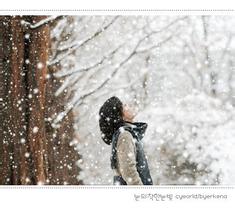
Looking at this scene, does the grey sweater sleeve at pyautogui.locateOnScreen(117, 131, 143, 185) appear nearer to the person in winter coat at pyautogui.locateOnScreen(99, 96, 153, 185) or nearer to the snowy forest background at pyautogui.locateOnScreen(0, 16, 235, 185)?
the person in winter coat at pyautogui.locateOnScreen(99, 96, 153, 185)

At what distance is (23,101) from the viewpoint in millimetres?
2436

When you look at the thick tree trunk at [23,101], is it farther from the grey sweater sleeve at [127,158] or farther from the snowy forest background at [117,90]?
the grey sweater sleeve at [127,158]

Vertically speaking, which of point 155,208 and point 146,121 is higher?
point 146,121

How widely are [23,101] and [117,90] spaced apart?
1.70 ft

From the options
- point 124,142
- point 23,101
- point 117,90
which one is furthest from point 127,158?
point 23,101

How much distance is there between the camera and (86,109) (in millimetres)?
2467

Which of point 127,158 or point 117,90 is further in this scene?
point 117,90

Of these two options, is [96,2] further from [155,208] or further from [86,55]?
[155,208]

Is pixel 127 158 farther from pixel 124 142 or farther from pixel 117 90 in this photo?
pixel 117 90

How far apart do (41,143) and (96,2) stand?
32.9 inches

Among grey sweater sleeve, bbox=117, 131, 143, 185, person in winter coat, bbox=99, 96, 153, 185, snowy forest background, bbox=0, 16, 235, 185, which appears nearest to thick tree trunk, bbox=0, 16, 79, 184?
snowy forest background, bbox=0, 16, 235, 185

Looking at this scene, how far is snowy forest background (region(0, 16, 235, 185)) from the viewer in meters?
2.43

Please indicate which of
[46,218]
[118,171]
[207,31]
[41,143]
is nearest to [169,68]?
[207,31]

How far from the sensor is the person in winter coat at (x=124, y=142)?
205 cm
